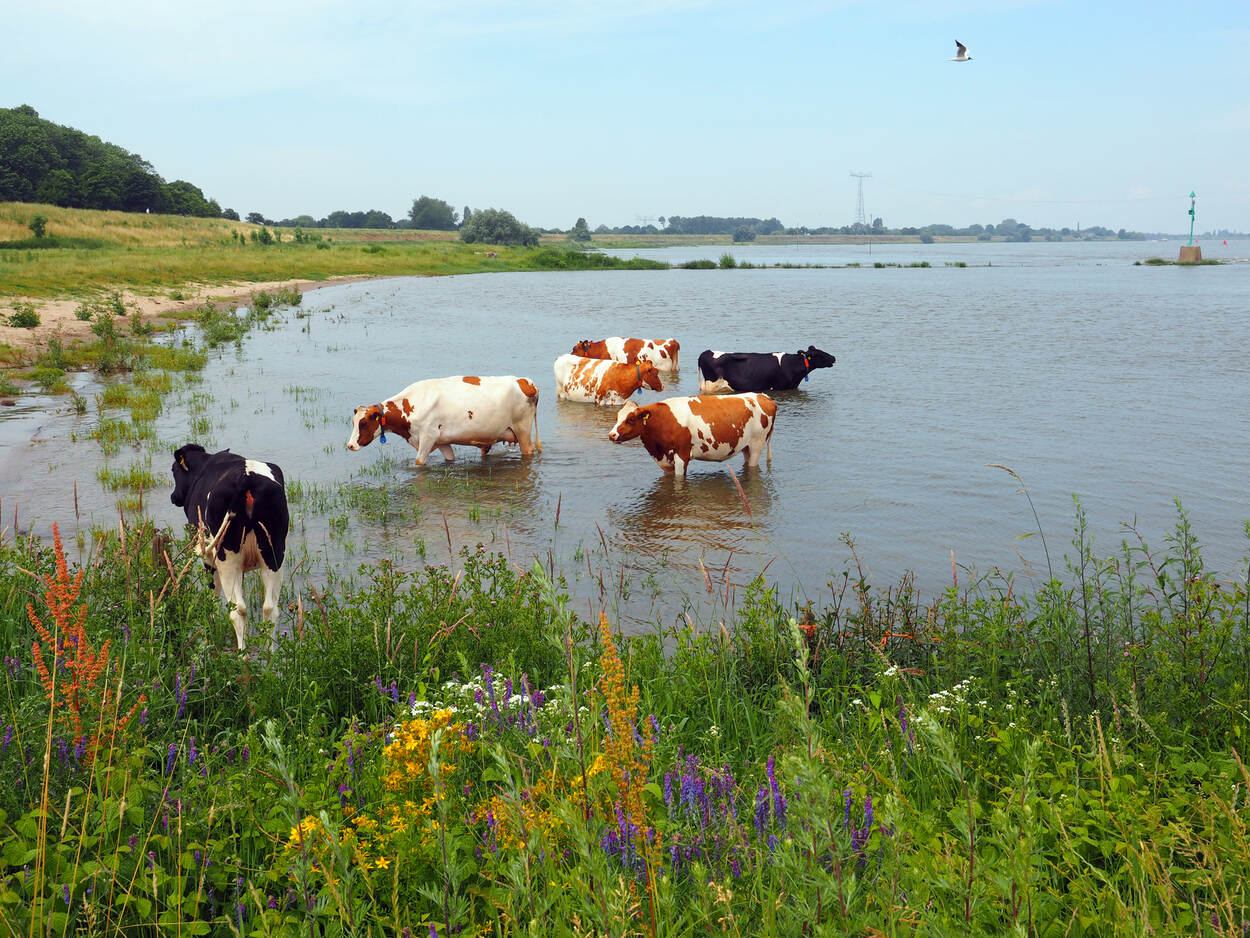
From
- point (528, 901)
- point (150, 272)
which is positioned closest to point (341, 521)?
point (528, 901)

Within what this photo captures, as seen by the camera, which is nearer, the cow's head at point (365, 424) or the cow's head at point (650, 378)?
the cow's head at point (365, 424)

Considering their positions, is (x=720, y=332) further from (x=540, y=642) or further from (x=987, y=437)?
(x=540, y=642)

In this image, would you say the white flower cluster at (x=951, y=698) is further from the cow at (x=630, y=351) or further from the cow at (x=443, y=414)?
the cow at (x=630, y=351)

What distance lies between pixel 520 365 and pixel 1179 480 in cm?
1735

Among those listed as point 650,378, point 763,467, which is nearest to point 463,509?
point 763,467

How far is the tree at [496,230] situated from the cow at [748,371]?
113088mm

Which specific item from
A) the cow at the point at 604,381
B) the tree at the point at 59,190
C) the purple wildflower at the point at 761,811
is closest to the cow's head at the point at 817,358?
the cow at the point at 604,381

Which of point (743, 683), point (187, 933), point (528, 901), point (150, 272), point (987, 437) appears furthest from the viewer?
point (150, 272)

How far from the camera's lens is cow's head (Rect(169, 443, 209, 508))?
7.82 m

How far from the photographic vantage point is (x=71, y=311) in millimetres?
28906

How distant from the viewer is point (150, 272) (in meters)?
42.4

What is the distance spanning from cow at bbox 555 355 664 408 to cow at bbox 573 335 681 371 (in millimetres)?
2548

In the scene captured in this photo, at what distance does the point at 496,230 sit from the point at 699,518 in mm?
124526

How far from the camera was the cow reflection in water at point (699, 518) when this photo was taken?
34.0 ft
